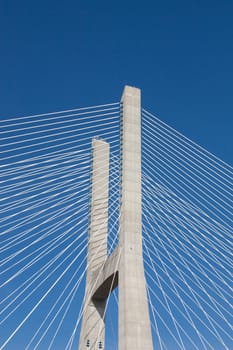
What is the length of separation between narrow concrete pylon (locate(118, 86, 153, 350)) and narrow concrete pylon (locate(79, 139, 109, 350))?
131 inches

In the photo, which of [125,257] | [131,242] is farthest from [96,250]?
[125,257]

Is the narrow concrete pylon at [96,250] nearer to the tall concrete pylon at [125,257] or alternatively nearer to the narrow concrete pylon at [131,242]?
the tall concrete pylon at [125,257]

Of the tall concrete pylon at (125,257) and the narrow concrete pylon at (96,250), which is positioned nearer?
the tall concrete pylon at (125,257)

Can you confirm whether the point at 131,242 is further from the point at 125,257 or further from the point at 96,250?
the point at 96,250

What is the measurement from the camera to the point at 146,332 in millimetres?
14008

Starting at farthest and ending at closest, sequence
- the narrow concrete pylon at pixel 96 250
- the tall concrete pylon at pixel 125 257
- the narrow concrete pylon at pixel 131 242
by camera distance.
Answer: the narrow concrete pylon at pixel 96 250 < the tall concrete pylon at pixel 125 257 < the narrow concrete pylon at pixel 131 242

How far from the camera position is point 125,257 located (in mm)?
14688

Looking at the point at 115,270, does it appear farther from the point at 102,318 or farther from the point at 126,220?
the point at 102,318

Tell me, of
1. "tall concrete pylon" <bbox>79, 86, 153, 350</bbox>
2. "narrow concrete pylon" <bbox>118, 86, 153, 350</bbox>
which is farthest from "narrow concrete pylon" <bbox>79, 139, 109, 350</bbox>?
"narrow concrete pylon" <bbox>118, 86, 153, 350</bbox>

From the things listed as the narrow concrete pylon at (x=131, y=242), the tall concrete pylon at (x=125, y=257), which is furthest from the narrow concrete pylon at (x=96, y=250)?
the narrow concrete pylon at (x=131, y=242)

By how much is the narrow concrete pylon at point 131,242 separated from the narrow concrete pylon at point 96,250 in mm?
3323

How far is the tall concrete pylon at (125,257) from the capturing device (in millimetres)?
14027

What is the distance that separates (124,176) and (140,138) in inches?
64.6

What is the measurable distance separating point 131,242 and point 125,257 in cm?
56
